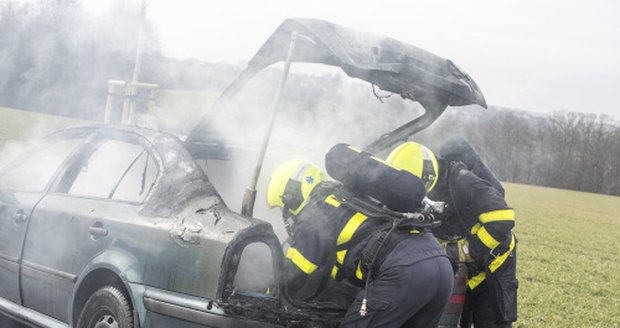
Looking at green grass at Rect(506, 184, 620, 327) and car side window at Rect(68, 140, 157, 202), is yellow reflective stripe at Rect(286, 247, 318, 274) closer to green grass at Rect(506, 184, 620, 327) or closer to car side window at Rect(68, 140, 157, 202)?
car side window at Rect(68, 140, 157, 202)

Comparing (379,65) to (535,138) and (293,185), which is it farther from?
(535,138)

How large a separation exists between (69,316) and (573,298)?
27.5 feet

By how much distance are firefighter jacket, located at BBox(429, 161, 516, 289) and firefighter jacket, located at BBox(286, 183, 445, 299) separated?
4.18ft

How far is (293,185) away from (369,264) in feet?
2.51

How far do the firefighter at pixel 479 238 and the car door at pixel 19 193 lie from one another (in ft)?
8.46

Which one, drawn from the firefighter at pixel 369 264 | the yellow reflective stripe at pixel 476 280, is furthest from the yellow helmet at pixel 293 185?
the yellow reflective stripe at pixel 476 280

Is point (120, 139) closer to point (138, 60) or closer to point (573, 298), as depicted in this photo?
point (138, 60)

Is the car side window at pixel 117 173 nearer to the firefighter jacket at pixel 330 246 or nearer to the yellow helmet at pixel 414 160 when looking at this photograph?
the firefighter jacket at pixel 330 246

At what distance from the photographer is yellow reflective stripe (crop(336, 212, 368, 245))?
128 inches

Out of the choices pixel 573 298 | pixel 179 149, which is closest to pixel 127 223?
pixel 179 149

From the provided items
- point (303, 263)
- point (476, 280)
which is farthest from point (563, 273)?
point (303, 263)

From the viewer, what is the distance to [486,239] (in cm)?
451

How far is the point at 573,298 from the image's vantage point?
10.2 metres

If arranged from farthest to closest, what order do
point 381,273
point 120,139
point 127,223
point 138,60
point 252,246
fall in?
point 138,60 → point 120,139 → point 127,223 → point 252,246 → point 381,273
